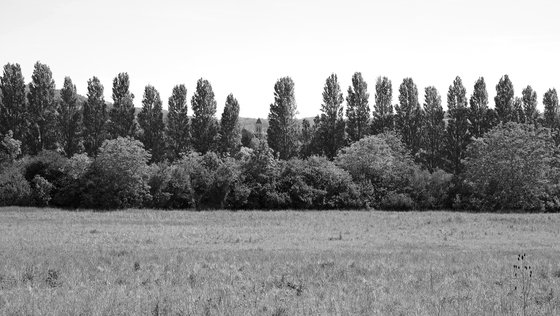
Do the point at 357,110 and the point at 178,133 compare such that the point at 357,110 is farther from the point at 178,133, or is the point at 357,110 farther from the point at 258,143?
the point at 178,133

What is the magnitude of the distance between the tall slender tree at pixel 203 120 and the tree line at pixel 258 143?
15cm

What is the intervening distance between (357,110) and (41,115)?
44.9 meters

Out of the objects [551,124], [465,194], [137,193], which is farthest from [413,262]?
[551,124]

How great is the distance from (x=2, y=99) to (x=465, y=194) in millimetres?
61198

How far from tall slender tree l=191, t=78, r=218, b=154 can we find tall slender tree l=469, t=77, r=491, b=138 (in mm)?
37467

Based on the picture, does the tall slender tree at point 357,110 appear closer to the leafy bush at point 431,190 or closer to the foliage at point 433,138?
the foliage at point 433,138

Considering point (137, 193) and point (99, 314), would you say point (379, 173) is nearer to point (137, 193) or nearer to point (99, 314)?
point (137, 193)

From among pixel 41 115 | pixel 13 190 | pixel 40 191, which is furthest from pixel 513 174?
pixel 41 115

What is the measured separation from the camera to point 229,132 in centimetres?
7444

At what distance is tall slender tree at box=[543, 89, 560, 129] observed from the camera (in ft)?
270

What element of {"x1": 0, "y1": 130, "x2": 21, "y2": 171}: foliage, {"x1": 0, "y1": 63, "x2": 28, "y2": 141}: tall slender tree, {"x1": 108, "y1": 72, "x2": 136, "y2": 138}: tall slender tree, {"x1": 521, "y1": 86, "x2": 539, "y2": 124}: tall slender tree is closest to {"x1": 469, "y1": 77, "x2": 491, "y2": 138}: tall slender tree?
{"x1": 521, "y1": 86, "x2": 539, "y2": 124}: tall slender tree

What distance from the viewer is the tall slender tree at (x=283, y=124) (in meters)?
75.7

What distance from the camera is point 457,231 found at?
1362 inches

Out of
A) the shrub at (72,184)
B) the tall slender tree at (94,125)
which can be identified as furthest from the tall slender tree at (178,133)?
the shrub at (72,184)
